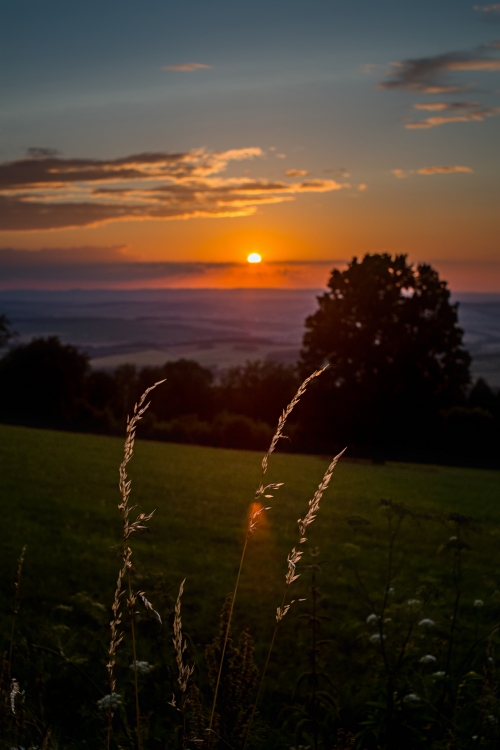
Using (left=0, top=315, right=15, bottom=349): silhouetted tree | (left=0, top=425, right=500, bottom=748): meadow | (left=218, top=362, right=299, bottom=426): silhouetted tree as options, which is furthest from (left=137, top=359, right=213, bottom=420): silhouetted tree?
(left=0, top=425, right=500, bottom=748): meadow

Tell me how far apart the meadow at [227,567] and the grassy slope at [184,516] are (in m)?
0.03

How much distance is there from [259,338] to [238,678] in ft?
384

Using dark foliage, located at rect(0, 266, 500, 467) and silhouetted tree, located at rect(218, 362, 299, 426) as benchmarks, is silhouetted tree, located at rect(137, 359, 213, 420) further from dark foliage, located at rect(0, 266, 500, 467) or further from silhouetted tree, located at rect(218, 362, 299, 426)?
dark foliage, located at rect(0, 266, 500, 467)

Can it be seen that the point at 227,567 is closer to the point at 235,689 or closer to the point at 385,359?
the point at 235,689

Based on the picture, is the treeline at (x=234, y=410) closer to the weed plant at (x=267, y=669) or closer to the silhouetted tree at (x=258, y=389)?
→ the silhouetted tree at (x=258, y=389)

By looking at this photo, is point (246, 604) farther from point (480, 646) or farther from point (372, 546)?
point (372, 546)

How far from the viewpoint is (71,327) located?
16250 cm

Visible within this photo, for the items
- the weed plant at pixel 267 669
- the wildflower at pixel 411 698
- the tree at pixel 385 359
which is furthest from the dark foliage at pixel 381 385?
the wildflower at pixel 411 698

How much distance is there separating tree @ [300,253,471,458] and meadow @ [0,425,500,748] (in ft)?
57.4

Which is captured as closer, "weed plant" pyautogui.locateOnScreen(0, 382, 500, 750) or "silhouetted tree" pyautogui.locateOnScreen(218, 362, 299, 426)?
"weed plant" pyautogui.locateOnScreen(0, 382, 500, 750)

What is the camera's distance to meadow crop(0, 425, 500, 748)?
177 inches

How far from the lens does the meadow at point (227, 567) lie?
450 cm

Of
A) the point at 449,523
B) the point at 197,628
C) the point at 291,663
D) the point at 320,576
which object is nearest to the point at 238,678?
the point at 449,523

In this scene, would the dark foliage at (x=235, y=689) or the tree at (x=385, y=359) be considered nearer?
the dark foliage at (x=235, y=689)
